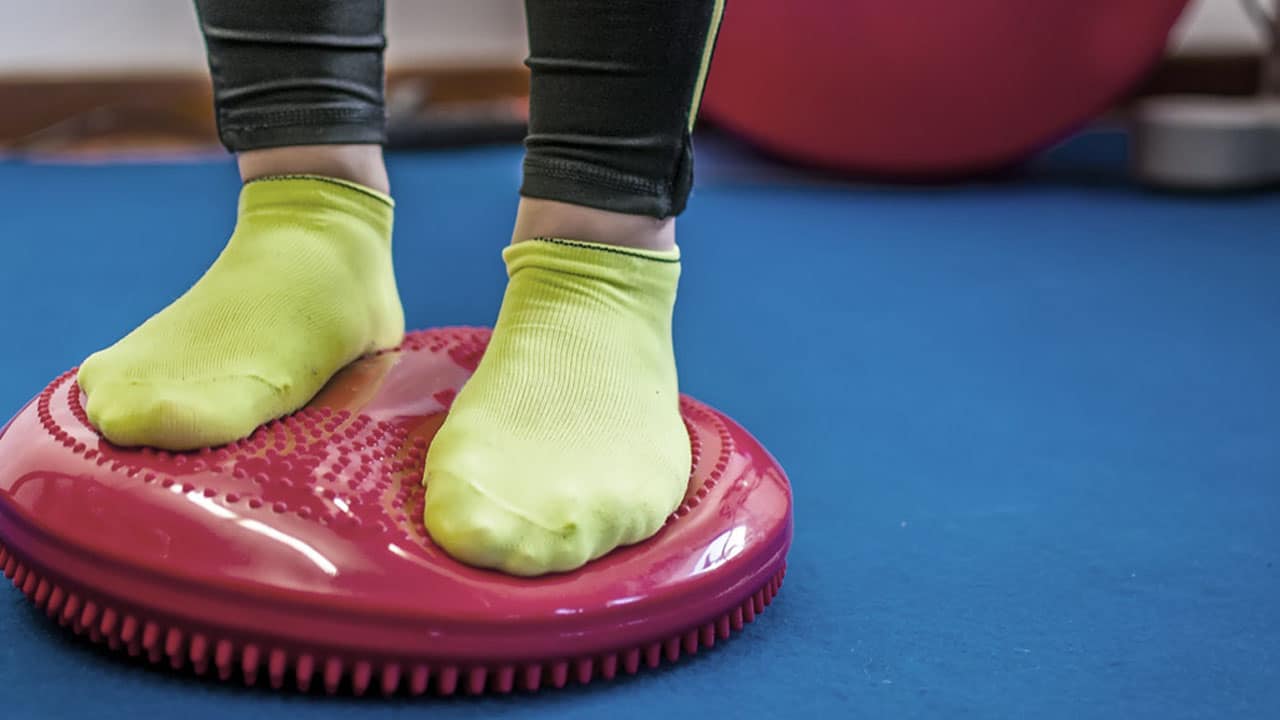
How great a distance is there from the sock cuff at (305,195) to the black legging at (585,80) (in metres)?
0.03

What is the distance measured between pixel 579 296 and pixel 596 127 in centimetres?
8

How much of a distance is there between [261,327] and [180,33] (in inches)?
78.8

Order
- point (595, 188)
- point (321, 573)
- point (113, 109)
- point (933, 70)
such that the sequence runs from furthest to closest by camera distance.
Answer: point (113, 109) < point (933, 70) < point (595, 188) < point (321, 573)

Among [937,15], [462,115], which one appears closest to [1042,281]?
[937,15]

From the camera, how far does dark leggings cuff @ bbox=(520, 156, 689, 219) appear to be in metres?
0.56

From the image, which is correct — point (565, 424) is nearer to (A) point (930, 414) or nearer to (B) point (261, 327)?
(B) point (261, 327)

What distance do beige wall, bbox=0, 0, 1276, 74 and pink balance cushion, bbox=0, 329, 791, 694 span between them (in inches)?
76.5

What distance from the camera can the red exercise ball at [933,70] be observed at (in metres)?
1.75

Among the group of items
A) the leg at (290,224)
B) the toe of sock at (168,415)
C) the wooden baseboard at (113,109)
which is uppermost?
the leg at (290,224)

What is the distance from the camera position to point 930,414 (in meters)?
0.88

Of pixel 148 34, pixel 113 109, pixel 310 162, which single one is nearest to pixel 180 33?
pixel 148 34

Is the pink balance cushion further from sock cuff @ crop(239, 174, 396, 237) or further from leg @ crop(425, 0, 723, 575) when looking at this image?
sock cuff @ crop(239, 174, 396, 237)

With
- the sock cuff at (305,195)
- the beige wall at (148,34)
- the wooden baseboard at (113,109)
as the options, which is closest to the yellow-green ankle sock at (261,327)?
the sock cuff at (305,195)

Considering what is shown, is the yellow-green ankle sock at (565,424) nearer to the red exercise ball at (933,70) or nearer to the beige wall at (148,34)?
the red exercise ball at (933,70)
